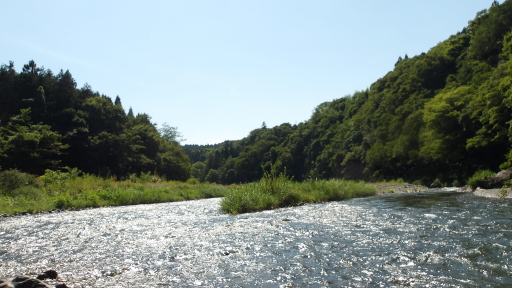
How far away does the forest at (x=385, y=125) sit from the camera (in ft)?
136

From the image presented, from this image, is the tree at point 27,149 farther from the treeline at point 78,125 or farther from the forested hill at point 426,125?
the forested hill at point 426,125

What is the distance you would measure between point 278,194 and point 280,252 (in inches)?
523

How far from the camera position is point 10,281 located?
5.97 m

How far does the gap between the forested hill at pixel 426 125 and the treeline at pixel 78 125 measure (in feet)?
97.9

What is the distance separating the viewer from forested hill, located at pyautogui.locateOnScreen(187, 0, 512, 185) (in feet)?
143

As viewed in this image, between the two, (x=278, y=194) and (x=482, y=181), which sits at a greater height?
(x=278, y=194)

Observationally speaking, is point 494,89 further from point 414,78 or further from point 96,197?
point 414,78

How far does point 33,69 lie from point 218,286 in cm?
7547

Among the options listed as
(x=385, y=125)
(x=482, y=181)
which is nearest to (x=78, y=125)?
(x=482, y=181)

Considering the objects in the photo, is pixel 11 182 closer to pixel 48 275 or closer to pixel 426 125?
pixel 48 275

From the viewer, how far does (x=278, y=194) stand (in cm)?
2275

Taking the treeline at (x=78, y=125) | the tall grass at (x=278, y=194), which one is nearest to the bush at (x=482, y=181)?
the tall grass at (x=278, y=194)

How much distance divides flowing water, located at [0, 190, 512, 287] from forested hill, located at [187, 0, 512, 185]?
14811 mm

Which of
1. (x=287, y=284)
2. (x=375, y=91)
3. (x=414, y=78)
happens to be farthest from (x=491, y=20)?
(x=287, y=284)
